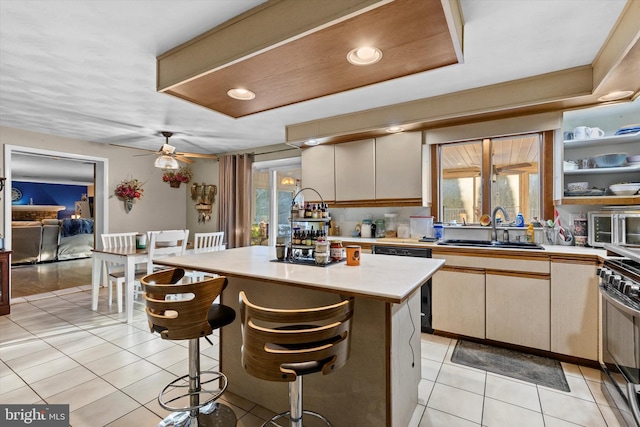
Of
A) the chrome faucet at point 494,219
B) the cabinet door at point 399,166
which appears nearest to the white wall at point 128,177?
the cabinet door at point 399,166

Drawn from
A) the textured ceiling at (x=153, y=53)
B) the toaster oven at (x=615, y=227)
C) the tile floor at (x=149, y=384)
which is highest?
the textured ceiling at (x=153, y=53)

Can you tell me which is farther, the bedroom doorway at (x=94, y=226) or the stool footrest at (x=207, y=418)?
the bedroom doorway at (x=94, y=226)

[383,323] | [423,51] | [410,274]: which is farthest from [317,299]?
[423,51]

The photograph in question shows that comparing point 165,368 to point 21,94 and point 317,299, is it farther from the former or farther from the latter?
point 21,94

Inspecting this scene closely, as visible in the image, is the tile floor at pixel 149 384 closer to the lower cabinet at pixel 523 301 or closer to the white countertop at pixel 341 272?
the lower cabinet at pixel 523 301

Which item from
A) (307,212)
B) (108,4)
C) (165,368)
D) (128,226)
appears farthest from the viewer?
(128,226)

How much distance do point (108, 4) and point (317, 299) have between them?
6.54ft

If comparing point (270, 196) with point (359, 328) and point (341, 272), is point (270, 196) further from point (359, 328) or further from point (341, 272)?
point (359, 328)

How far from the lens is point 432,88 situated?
2.78 meters

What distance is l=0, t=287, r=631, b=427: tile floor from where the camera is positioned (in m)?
1.86

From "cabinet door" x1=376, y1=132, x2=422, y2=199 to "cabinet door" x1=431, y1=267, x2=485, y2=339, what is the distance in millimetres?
957

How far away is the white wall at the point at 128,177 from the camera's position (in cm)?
415

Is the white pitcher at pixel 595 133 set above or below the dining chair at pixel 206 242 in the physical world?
above

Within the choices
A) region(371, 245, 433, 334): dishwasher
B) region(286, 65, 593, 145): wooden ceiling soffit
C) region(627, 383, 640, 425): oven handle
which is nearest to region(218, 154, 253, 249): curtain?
region(286, 65, 593, 145): wooden ceiling soffit
